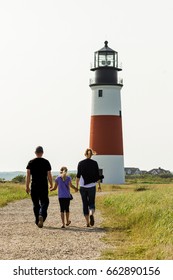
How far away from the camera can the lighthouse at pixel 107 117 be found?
46062mm

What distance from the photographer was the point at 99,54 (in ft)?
161

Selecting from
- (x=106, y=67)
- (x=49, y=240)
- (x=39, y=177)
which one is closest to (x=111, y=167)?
(x=106, y=67)

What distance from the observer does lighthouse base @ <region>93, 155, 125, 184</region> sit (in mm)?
46062

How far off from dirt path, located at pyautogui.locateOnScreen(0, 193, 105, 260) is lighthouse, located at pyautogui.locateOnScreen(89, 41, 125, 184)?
95.0 ft

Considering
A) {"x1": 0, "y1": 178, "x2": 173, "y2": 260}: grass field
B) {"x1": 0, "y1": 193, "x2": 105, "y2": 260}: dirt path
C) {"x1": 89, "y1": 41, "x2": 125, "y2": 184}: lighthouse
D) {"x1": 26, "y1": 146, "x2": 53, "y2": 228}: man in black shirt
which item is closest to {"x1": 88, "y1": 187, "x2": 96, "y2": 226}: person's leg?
{"x1": 0, "y1": 193, "x2": 105, "y2": 260}: dirt path

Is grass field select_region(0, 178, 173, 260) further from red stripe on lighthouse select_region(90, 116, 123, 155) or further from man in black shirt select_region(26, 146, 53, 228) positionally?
red stripe on lighthouse select_region(90, 116, 123, 155)

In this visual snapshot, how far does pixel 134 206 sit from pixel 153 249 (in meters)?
7.75

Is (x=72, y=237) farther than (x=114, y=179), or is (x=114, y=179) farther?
(x=114, y=179)

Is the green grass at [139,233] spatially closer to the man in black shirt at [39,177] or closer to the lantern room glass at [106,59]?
the man in black shirt at [39,177]

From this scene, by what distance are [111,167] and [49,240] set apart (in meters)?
34.4

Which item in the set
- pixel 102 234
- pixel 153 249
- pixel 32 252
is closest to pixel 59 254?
pixel 32 252

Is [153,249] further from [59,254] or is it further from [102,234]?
[102,234]

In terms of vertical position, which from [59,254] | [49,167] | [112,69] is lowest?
[59,254]

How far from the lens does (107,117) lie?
152 feet
